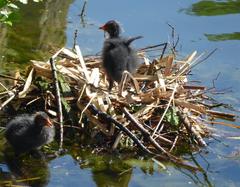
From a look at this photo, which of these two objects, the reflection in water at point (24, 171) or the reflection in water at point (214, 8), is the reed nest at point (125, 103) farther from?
the reflection in water at point (214, 8)

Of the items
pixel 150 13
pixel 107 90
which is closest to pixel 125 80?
pixel 107 90

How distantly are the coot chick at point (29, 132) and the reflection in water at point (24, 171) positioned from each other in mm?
81

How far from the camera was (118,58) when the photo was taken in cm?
637

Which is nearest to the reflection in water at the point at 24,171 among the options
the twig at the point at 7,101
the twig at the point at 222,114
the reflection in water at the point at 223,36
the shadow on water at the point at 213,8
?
the twig at the point at 7,101

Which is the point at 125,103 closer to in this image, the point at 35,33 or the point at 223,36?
the point at 35,33

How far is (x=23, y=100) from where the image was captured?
6.39 m

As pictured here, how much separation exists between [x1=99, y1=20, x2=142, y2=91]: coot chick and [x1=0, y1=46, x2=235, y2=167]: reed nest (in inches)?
3.7

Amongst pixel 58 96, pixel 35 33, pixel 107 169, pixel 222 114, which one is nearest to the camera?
pixel 107 169

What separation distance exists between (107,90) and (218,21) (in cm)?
365

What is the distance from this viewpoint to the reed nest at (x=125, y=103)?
20.0 ft

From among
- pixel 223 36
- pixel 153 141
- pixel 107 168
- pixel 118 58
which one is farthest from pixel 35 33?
pixel 107 168

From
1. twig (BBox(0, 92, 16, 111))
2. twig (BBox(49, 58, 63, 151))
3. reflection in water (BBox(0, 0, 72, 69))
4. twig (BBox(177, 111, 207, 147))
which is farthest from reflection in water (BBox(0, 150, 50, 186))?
reflection in water (BBox(0, 0, 72, 69))

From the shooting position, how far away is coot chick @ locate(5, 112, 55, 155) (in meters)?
5.76

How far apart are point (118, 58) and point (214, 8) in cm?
410
